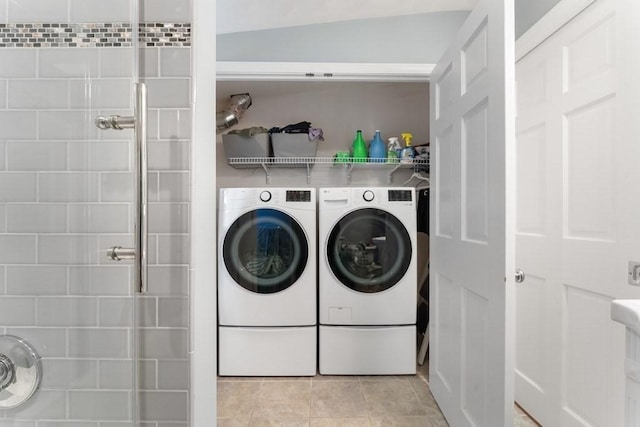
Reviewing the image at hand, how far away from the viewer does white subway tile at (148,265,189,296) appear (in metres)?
0.95

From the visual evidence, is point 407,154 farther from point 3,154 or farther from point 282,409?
point 3,154

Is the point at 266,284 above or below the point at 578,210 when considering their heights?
below

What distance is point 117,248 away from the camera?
2.92 ft

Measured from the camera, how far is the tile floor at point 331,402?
1637 mm

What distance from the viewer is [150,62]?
940 millimetres

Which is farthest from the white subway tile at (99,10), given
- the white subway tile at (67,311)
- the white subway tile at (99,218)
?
the white subway tile at (67,311)

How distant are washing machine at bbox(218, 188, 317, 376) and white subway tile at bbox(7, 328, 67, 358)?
1.21 meters

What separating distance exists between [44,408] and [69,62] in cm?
88

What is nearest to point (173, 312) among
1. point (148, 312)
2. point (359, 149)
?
point (148, 312)

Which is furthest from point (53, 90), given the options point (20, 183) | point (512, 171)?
point (512, 171)

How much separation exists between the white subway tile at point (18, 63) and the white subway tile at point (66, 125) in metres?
0.11

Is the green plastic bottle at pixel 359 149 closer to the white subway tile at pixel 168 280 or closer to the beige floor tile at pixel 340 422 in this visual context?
the beige floor tile at pixel 340 422

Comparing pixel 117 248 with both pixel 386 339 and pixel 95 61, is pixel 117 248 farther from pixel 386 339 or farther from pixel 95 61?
pixel 386 339

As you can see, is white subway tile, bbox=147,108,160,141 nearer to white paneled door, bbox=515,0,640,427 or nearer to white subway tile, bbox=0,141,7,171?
white subway tile, bbox=0,141,7,171
